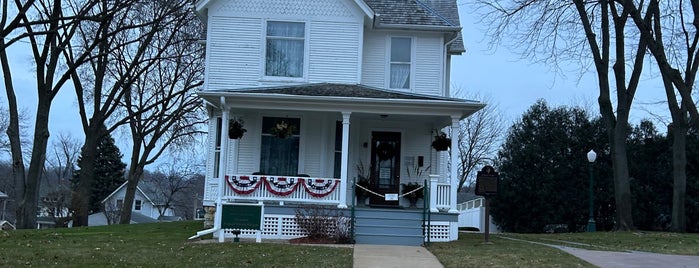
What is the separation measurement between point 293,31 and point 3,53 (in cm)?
1198

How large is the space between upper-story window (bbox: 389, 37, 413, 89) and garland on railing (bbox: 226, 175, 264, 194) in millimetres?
A: 5272

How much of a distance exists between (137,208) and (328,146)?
60.3 meters

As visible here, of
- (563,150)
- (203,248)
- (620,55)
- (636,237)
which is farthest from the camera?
(563,150)

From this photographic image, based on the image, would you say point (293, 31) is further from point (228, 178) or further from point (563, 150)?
point (563, 150)

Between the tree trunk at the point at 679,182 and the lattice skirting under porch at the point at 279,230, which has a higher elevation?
the tree trunk at the point at 679,182

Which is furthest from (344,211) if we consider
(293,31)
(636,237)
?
(636,237)

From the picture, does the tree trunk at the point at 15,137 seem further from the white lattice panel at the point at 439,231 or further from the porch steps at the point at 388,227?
the white lattice panel at the point at 439,231

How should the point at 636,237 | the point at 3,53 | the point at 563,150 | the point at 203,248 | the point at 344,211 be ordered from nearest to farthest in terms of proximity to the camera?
the point at 203,248 < the point at 344,211 < the point at 636,237 < the point at 3,53 < the point at 563,150

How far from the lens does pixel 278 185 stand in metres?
15.5

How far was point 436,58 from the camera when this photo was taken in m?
18.6

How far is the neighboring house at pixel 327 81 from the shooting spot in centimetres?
1728

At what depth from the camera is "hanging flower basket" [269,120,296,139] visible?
16469 millimetres

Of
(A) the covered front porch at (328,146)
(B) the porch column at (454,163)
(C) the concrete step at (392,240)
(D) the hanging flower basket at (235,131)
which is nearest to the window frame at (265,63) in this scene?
(A) the covered front porch at (328,146)

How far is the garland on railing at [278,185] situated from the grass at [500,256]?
3.04 m
